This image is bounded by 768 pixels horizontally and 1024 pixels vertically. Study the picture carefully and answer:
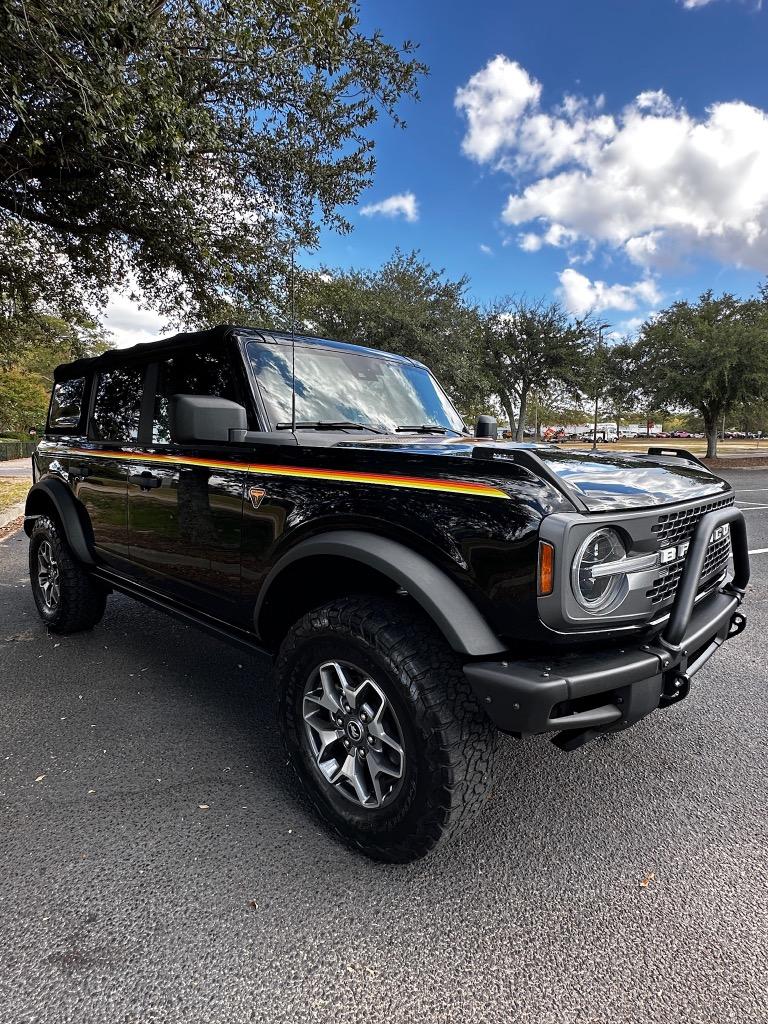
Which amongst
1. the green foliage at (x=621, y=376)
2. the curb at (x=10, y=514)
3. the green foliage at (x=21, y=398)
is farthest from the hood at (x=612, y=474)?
the green foliage at (x=21, y=398)

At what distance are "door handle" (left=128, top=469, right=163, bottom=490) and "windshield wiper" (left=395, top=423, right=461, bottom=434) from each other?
129 cm

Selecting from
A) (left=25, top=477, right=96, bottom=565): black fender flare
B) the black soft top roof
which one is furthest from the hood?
(left=25, top=477, right=96, bottom=565): black fender flare

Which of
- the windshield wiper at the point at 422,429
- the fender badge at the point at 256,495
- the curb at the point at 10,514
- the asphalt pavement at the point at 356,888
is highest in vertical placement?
the windshield wiper at the point at 422,429

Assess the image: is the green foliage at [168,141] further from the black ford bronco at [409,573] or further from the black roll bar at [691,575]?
the black roll bar at [691,575]

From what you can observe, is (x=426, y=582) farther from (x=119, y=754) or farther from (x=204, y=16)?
(x=204, y=16)

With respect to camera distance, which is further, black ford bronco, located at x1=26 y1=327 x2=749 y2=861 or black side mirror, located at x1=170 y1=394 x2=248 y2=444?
black side mirror, located at x1=170 y1=394 x2=248 y2=444

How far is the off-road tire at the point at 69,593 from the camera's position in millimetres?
4000

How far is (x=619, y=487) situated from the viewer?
6.38 feet

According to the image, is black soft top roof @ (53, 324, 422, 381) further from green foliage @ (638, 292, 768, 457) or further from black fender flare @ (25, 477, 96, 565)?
green foliage @ (638, 292, 768, 457)

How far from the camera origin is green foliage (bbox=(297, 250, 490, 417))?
60.8 ft

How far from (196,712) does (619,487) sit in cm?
242

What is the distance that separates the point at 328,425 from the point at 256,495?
561mm

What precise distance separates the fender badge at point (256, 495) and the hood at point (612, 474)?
420mm

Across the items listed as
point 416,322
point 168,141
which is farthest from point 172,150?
point 416,322
